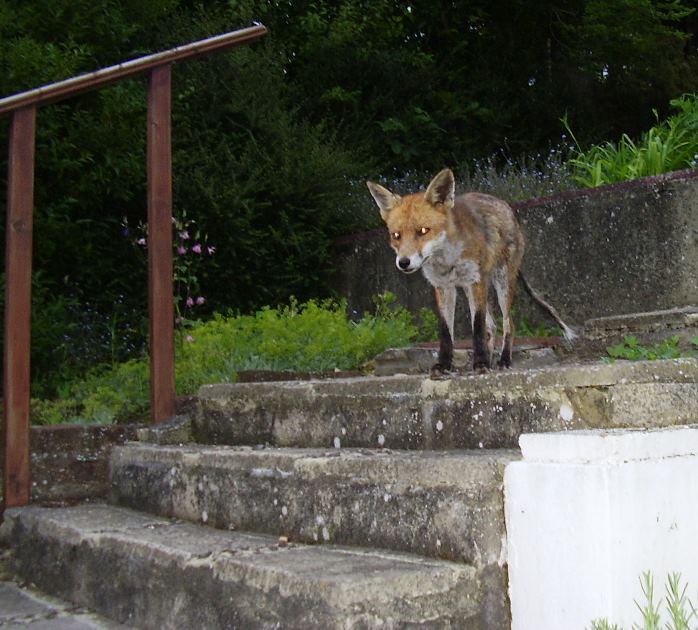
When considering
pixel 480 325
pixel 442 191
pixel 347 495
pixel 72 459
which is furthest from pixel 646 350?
pixel 72 459

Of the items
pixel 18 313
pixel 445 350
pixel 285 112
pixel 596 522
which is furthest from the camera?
pixel 285 112

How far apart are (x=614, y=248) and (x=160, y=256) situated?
3.27 m

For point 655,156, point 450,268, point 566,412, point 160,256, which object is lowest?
point 566,412

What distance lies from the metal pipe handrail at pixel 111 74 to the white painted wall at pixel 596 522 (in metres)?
2.82

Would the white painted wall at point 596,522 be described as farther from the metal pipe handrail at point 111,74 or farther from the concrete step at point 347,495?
the metal pipe handrail at point 111,74

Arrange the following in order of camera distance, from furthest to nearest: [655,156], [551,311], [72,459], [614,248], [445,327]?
[655,156] < [614,248] < [551,311] < [72,459] < [445,327]

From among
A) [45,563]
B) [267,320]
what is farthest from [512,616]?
[267,320]

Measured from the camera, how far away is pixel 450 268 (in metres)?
3.87

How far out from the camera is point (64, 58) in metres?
6.85

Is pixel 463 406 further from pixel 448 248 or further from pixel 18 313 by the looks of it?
pixel 18 313

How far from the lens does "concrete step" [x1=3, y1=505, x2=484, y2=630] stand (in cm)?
232

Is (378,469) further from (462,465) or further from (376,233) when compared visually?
(376,233)

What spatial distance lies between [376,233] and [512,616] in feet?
19.3

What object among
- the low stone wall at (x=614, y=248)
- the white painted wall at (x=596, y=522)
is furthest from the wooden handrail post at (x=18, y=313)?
the low stone wall at (x=614, y=248)
